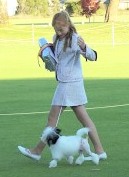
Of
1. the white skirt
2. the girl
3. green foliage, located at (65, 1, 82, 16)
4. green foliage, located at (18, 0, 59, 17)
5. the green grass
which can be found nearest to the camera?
the green grass

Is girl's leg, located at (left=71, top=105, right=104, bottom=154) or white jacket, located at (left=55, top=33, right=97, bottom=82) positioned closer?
white jacket, located at (left=55, top=33, right=97, bottom=82)

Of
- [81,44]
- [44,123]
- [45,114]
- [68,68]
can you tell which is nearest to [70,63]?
[68,68]

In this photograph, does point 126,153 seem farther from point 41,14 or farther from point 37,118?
point 41,14

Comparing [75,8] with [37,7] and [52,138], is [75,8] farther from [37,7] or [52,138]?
[52,138]

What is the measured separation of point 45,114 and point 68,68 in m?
5.29

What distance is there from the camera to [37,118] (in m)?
13.4

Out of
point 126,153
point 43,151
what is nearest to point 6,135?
point 43,151

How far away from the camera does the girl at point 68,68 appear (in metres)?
8.63

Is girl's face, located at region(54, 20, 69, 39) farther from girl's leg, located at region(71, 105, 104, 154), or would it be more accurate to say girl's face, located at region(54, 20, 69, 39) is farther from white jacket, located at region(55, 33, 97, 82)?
girl's leg, located at region(71, 105, 104, 154)

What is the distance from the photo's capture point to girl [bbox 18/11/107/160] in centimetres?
863

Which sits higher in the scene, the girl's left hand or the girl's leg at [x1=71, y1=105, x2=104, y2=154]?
the girl's left hand

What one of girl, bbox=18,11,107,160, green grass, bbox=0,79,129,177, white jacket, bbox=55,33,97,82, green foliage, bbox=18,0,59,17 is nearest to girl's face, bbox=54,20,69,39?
girl, bbox=18,11,107,160

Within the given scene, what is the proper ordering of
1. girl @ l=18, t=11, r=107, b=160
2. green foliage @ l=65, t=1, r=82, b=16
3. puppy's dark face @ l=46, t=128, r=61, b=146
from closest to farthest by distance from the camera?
puppy's dark face @ l=46, t=128, r=61, b=146, girl @ l=18, t=11, r=107, b=160, green foliage @ l=65, t=1, r=82, b=16

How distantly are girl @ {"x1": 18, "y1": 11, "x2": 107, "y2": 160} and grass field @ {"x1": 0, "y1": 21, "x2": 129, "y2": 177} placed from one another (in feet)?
1.64
